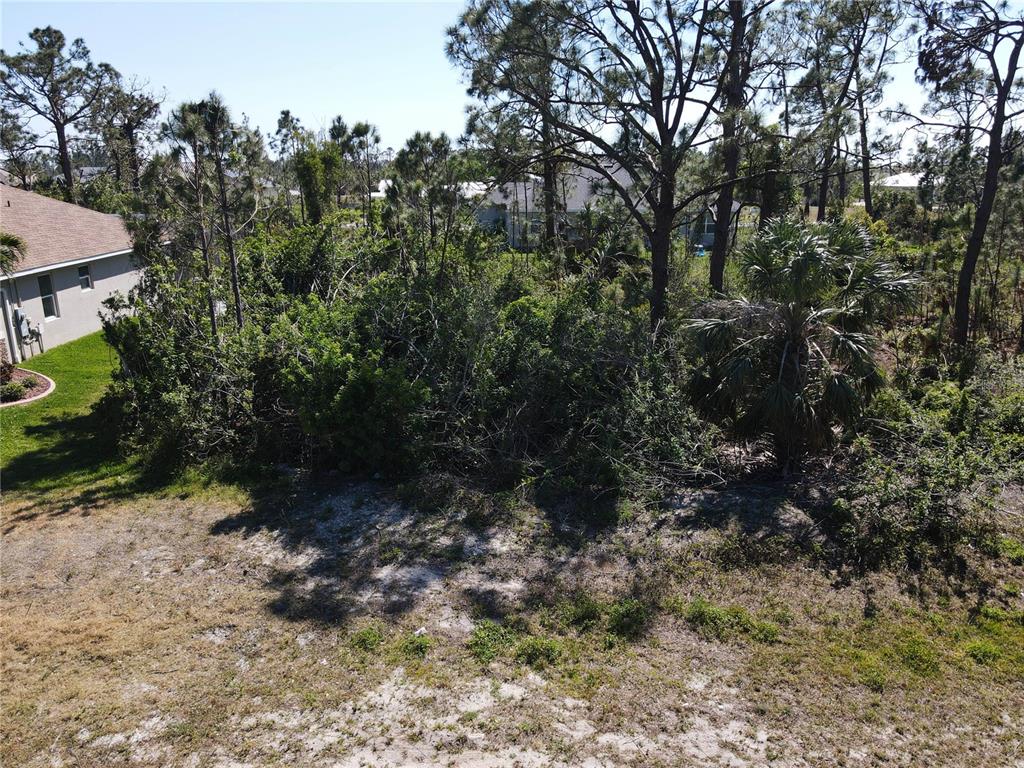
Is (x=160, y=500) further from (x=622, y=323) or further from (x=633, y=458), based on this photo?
(x=622, y=323)

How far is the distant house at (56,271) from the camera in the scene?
1586 cm

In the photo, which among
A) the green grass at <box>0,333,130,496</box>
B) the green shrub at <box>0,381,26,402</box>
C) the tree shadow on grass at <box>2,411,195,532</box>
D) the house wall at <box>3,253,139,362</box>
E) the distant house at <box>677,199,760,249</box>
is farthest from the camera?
the house wall at <box>3,253,139,362</box>

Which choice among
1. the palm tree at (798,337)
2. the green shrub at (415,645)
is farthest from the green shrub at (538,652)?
the palm tree at (798,337)

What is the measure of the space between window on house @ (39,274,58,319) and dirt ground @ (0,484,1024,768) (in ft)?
35.3

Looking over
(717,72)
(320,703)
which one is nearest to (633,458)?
(320,703)

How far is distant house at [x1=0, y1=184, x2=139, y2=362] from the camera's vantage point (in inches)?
624

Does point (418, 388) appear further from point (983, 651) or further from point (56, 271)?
point (56, 271)

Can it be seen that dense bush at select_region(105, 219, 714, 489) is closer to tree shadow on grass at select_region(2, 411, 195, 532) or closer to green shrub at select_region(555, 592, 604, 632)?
tree shadow on grass at select_region(2, 411, 195, 532)

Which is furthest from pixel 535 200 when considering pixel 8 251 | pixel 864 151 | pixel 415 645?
pixel 415 645

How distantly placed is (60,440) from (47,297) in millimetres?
7650

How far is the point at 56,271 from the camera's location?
17.5 meters

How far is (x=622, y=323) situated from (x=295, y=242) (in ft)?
29.4

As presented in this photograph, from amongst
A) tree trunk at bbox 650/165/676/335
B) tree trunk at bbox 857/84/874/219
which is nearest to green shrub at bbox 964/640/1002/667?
tree trunk at bbox 650/165/676/335

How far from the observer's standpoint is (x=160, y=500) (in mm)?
9375
